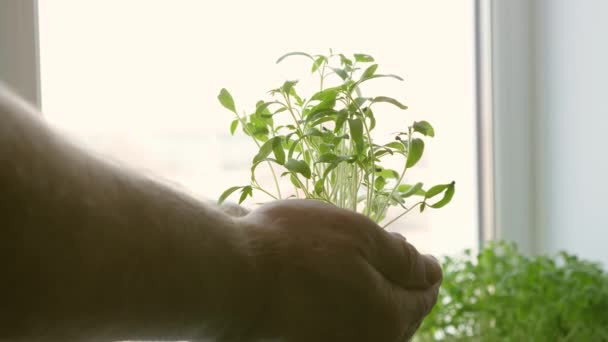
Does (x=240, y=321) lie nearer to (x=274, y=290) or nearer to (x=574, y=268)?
(x=274, y=290)

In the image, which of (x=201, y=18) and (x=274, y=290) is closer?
(x=274, y=290)

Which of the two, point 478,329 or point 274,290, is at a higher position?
point 274,290

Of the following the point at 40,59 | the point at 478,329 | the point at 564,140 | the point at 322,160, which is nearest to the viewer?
the point at 322,160

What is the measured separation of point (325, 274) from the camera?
566 millimetres

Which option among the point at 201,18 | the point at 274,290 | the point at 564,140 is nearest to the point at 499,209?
the point at 564,140

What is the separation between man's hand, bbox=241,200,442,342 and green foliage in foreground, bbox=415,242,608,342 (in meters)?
0.66

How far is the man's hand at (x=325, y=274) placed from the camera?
56 cm

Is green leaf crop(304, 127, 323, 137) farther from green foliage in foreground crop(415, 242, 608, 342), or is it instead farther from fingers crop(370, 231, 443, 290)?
green foliage in foreground crop(415, 242, 608, 342)

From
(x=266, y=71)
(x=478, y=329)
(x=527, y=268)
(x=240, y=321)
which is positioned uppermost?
(x=266, y=71)

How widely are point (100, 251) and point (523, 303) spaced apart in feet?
3.17

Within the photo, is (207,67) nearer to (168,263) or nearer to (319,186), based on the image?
(319,186)

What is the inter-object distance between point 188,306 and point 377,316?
185 millimetres

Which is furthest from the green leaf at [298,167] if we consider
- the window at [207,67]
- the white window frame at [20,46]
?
the white window frame at [20,46]

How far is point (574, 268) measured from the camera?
3.99 ft
